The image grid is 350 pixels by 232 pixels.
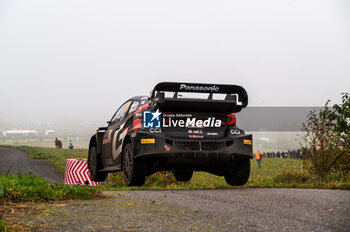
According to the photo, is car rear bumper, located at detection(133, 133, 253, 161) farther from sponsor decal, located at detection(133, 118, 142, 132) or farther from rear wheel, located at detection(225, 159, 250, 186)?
rear wheel, located at detection(225, 159, 250, 186)

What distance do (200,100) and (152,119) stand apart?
37.5 inches

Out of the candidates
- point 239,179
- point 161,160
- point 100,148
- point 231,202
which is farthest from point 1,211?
point 100,148

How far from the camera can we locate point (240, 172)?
948cm

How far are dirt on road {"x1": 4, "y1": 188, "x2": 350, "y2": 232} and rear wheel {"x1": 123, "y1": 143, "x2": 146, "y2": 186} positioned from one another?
72.7 inches

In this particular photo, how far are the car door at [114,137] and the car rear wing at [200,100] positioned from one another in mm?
1458

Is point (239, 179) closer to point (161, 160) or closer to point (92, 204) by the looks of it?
point (161, 160)

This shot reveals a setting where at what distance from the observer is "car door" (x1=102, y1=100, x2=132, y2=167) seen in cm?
998

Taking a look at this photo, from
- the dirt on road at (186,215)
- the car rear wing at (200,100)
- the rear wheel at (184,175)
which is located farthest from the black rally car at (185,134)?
the rear wheel at (184,175)

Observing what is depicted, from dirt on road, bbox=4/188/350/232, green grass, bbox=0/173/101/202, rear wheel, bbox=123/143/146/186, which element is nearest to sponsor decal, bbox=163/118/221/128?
rear wheel, bbox=123/143/146/186

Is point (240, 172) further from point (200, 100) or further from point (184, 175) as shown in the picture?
point (184, 175)

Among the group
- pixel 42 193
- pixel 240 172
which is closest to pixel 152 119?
pixel 240 172

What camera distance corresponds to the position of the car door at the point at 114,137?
32.8ft

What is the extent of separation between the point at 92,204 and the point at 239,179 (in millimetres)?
A: 4312

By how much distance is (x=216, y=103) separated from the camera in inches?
351
